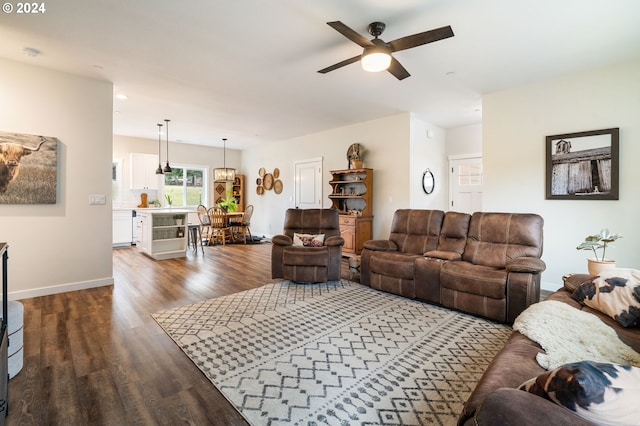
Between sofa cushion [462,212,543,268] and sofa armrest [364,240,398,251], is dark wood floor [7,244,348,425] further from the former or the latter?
sofa cushion [462,212,543,268]

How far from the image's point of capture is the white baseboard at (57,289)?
3514mm

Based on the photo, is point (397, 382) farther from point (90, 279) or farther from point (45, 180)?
point (45, 180)

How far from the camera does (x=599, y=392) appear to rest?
2.43ft

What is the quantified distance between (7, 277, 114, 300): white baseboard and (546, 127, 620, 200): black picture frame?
612 centimetres

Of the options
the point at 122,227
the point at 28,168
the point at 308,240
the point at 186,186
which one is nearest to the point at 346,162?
the point at 308,240

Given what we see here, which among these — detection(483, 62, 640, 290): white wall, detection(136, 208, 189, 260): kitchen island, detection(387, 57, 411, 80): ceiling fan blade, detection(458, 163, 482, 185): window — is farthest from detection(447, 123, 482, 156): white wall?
detection(136, 208, 189, 260): kitchen island

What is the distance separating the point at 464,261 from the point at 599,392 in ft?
9.74

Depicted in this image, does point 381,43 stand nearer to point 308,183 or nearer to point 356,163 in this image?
point 356,163

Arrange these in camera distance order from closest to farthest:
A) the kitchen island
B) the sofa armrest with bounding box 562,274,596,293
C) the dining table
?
the sofa armrest with bounding box 562,274,596,293 < the kitchen island < the dining table

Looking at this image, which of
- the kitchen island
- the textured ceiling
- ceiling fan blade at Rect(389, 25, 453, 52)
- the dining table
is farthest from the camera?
the dining table

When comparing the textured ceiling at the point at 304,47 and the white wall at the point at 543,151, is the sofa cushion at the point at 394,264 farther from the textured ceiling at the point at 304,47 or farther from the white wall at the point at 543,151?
the textured ceiling at the point at 304,47

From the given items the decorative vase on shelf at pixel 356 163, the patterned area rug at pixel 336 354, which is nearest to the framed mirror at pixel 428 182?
the decorative vase on shelf at pixel 356 163

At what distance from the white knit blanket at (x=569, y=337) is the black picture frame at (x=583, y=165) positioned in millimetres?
2742

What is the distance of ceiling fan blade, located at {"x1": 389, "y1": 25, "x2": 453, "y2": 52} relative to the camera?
224cm
